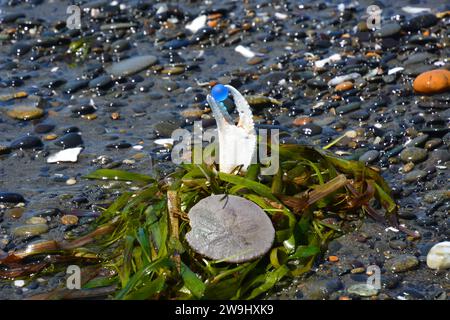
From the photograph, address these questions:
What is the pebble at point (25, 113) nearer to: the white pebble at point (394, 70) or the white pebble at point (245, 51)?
the white pebble at point (245, 51)

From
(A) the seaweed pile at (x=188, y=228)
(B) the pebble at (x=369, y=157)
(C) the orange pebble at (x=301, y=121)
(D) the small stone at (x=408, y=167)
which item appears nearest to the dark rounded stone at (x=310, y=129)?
(C) the orange pebble at (x=301, y=121)

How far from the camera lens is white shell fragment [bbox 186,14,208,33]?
6.78 metres

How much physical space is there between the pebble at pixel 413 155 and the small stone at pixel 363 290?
1.24m

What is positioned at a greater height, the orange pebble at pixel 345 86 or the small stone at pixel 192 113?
the orange pebble at pixel 345 86

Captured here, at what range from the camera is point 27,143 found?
17.3 ft

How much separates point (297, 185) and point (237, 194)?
0.35 meters

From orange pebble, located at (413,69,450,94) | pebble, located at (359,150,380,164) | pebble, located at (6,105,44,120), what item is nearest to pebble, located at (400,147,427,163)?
pebble, located at (359,150,380,164)

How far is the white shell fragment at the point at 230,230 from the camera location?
370 cm

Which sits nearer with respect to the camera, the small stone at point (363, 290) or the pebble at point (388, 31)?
the small stone at point (363, 290)

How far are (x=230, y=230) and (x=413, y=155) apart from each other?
1.48 m

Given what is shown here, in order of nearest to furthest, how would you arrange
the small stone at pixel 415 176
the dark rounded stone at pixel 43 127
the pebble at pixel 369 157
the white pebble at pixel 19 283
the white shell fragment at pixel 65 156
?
the white pebble at pixel 19 283 < the small stone at pixel 415 176 < the pebble at pixel 369 157 < the white shell fragment at pixel 65 156 < the dark rounded stone at pixel 43 127

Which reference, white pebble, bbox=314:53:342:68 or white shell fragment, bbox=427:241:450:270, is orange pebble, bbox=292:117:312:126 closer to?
white pebble, bbox=314:53:342:68

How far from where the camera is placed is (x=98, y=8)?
7.18 m

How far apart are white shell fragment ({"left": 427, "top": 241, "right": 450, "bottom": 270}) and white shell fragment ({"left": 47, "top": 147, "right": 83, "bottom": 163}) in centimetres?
228
